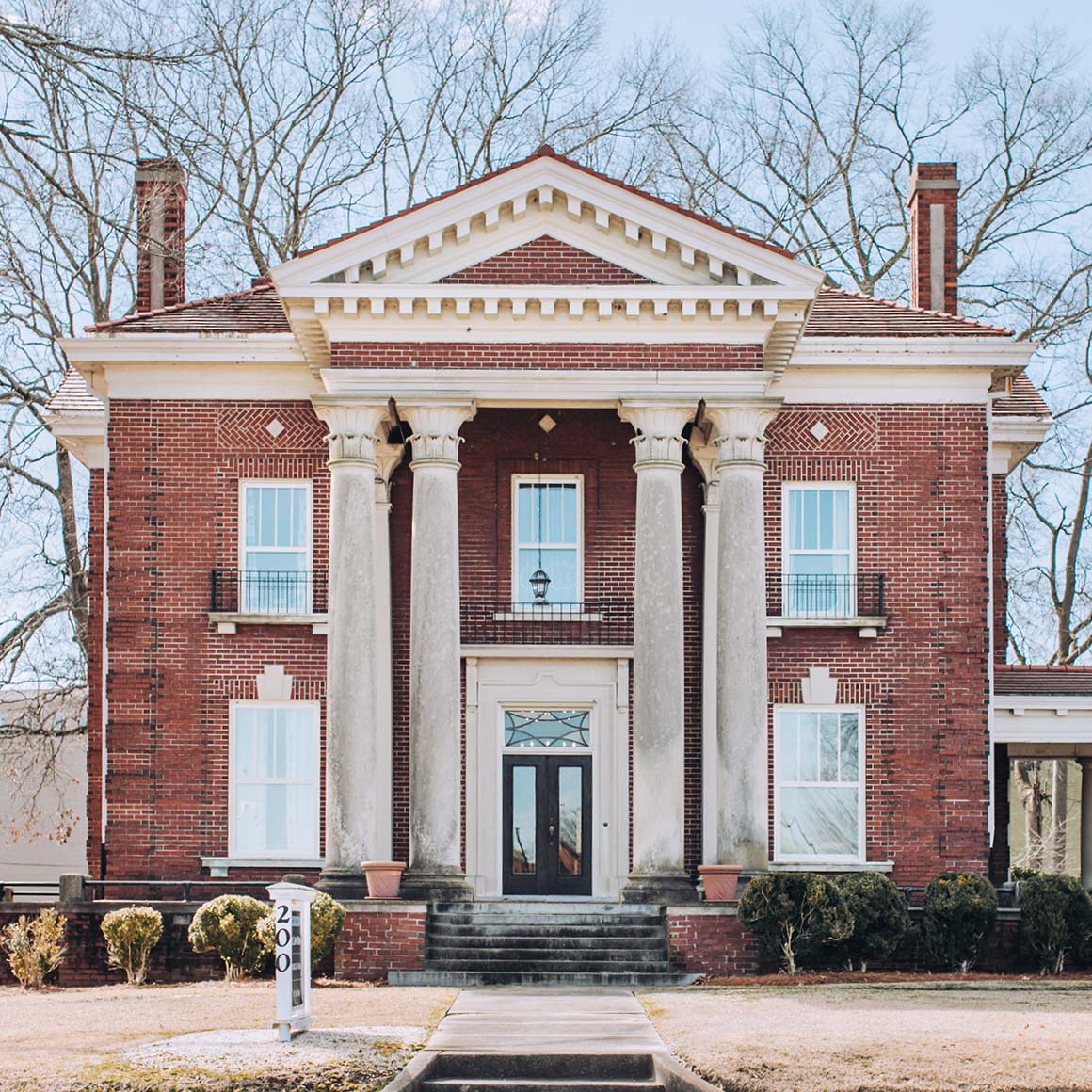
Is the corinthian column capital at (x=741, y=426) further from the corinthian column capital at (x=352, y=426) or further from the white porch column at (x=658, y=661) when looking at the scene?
the corinthian column capital at (x=352, y=426)

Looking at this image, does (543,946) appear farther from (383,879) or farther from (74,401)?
(74,401)

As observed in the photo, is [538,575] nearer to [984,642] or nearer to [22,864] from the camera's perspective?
[984,642]

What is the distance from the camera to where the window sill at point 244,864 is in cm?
2878

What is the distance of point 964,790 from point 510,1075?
1349 centimetres

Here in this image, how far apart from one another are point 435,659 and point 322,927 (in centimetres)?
416

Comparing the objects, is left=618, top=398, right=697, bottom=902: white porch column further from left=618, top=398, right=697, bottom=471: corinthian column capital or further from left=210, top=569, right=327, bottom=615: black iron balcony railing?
left=210, top=569, right=327, bottom=615: black iron balcony railing

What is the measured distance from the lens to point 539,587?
29562mm

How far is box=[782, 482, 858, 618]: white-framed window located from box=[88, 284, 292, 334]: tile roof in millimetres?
8034

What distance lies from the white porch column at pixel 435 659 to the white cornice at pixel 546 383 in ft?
0.86

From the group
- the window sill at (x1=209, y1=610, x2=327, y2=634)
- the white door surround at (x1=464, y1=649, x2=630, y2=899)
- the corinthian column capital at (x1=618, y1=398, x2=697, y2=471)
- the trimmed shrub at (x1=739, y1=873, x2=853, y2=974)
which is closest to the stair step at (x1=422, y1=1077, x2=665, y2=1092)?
the trimmed shrub at (x1=739, y1=873, x2=853, y2=974)

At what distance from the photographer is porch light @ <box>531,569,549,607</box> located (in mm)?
29500

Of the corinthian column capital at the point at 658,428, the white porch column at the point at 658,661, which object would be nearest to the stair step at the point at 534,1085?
the white porch column at the point at 658,661

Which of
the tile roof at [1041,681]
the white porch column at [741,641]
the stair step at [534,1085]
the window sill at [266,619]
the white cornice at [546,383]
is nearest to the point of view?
the stair step at [534,1085]

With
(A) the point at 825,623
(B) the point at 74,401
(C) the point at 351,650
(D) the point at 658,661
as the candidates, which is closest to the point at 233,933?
(C) the point at 351,650
